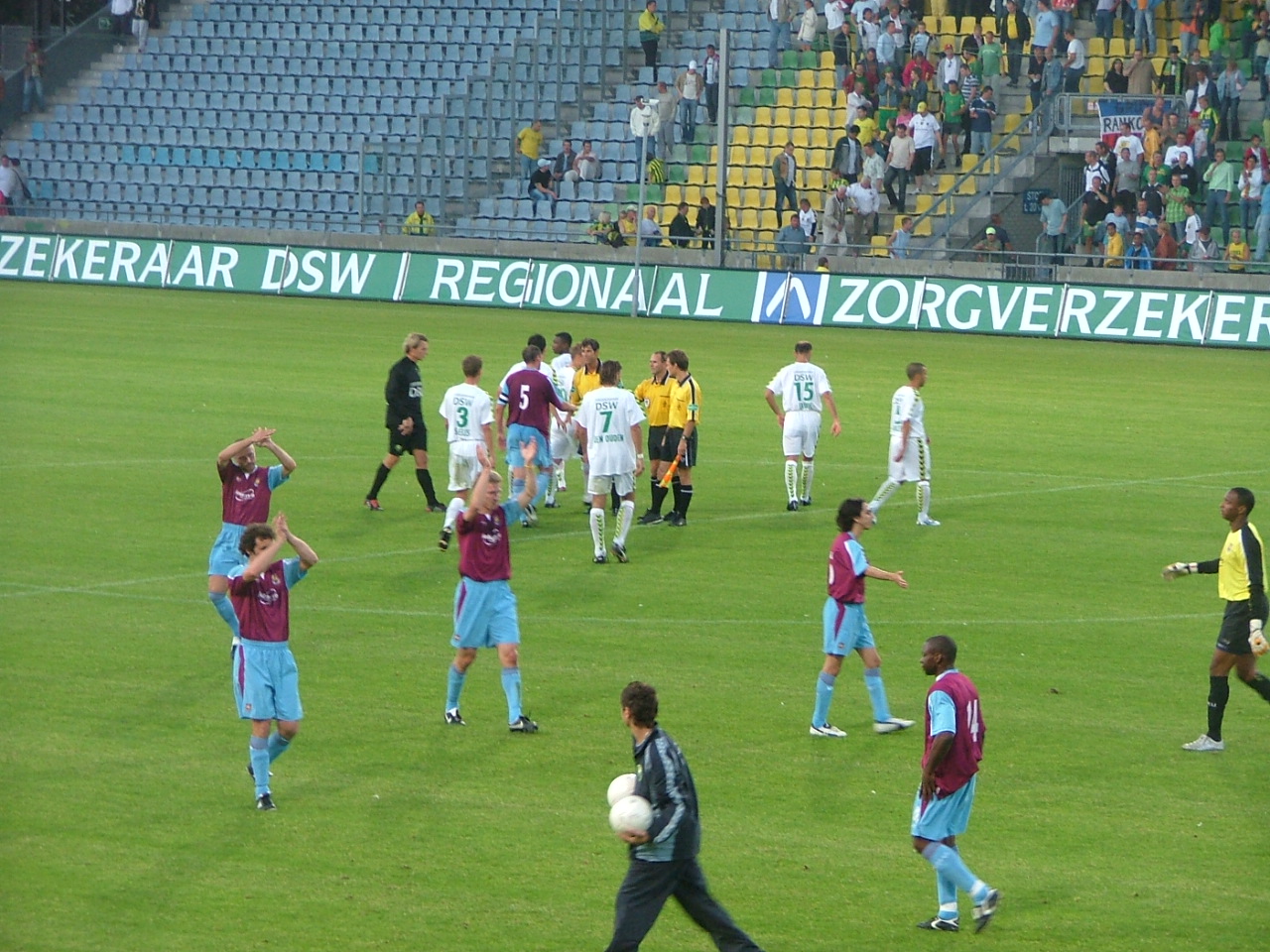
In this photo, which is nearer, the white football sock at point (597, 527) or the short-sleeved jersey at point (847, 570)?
the short-sleeved jersey at point (847, 570)

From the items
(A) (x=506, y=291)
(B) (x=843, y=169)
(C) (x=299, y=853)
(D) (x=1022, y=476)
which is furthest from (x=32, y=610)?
(B) (x=843, y=169)

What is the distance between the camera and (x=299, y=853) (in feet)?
38.9

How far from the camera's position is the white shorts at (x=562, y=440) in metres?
23.7

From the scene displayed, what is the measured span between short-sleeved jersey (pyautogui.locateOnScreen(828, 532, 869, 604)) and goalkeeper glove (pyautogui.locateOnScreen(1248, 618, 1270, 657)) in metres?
3.00

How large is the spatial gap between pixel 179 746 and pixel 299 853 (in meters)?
2.55

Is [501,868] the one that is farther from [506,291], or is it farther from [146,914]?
[506,291]

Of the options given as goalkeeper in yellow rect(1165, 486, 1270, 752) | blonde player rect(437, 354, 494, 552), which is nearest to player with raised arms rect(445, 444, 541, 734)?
goalkeeper in yellow rect(1165, 486, 1270, 752)

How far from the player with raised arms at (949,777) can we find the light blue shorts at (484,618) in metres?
4.46

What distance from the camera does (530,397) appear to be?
21469 millimetres

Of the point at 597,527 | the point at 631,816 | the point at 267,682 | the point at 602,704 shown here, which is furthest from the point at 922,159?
the point at 631,816

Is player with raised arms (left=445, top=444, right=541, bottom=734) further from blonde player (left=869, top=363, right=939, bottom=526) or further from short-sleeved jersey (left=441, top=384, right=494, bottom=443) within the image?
blonde player (left=869, top=363, right=939, bottom=526)

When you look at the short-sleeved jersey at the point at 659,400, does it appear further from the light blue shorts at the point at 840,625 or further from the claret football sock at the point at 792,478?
the light blue shorts at the point at 840,625

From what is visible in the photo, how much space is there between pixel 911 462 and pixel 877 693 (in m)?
8.68

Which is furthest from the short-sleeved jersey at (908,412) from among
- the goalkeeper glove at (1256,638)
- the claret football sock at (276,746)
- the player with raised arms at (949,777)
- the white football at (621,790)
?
the white football at (621,790)
